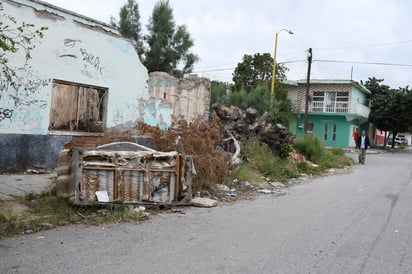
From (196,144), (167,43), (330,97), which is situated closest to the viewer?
(196,144)

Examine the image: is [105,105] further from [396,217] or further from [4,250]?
[396,217]

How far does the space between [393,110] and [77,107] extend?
115 feet

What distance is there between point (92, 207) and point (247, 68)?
3220cm

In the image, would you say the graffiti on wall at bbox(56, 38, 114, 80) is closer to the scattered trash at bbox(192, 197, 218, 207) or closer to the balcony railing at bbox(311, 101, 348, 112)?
the scattered trash at bbox(192, 197, 218, 207)

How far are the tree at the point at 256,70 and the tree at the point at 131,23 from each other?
34.5ft

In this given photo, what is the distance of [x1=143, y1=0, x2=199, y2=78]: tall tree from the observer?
2972 cm

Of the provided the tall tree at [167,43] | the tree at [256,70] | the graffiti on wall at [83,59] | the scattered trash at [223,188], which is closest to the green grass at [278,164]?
the scattered trash at [223,188]

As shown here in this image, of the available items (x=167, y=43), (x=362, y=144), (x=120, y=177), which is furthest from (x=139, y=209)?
(x=167, y=43)

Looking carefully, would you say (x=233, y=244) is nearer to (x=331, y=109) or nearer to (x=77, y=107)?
(x=77, y=107)

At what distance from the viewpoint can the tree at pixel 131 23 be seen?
30.2 meters

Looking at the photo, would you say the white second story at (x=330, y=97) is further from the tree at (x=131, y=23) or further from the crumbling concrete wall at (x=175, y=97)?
the crumbling concrete wall at (x=175, y=97)

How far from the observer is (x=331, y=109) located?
39188 mm

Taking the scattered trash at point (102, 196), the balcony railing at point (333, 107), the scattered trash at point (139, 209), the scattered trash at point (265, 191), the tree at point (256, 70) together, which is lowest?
the scattered trash at point (265, 191)

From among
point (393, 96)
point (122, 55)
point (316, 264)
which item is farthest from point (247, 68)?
A: point (316, 264)
